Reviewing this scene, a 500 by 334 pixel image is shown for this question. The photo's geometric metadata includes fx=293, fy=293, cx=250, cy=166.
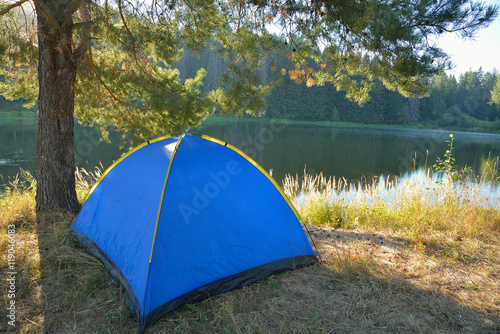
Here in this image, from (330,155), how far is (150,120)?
1328 cm

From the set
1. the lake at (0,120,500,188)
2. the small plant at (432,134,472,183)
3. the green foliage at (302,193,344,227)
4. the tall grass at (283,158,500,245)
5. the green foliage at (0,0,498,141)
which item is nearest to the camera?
the green foliage at (0,0,498,141)

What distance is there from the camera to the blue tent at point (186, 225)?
7.66ft

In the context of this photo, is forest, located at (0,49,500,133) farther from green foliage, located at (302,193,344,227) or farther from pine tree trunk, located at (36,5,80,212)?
pine tree trunk, located at (36,5,80,212)

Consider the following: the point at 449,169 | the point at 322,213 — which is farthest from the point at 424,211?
the point at 322,213

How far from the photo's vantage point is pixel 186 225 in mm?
2494

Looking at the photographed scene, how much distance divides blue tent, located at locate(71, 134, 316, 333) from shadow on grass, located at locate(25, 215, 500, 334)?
12 centimetres

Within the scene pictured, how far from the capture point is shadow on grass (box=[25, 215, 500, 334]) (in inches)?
83.0

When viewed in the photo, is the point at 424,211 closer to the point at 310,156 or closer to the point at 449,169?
the point at 449,169

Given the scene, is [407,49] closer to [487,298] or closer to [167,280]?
[487,298]

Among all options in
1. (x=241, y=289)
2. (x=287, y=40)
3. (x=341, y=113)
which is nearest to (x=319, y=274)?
(x=241, y=289)

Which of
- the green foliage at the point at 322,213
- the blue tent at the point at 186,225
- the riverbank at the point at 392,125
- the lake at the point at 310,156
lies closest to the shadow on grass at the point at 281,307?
the blue tent at the point at 186,225

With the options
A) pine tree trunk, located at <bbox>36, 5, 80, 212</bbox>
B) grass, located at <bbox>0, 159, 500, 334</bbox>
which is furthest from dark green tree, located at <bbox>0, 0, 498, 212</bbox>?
grass, located at <bbox>0, 159, 500, 334</bbox>

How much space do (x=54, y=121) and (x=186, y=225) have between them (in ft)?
8.00

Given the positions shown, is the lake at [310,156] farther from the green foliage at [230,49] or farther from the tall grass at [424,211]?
the green foliage at [230,49]
